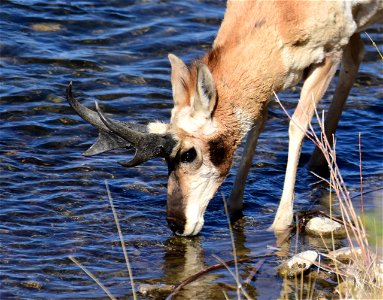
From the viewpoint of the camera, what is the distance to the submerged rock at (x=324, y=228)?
9.34 m

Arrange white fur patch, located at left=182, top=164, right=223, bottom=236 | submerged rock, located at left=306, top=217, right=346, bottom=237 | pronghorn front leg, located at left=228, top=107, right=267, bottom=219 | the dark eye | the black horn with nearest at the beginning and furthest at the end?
the black horn, the dark eye, white fur patch, located at left=182, top=164, right=223, bottom=236, submerged rock, located at left=306, top=217, right=346, bottom=237, pronghorn front leg, located at left=228, top=107, right=267, bottom=219

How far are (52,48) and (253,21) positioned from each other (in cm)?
598

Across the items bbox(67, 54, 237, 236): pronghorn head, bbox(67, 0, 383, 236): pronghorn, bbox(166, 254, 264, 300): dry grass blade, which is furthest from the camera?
bbox(67, 0, 383, 236): pronghorn

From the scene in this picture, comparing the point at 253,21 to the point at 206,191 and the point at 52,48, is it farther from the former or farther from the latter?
the point at 52,48

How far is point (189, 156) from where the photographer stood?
9078 mm

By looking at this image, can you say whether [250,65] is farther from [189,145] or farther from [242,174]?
[242,174]

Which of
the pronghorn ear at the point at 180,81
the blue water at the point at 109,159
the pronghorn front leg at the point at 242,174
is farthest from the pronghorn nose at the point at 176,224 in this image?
the pronghorn ear at the point at 180,81

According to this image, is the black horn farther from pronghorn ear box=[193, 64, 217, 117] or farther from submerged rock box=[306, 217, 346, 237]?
submerged rock box=[306, 217, 346, 237]

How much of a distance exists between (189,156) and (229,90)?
0.74 m

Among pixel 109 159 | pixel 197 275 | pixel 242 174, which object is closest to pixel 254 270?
pixel 197 275

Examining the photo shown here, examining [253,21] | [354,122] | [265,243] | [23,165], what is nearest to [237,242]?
[265,243]

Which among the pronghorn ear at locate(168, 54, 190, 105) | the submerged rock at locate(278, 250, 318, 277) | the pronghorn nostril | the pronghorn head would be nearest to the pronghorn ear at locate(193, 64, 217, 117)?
the pronghorn head

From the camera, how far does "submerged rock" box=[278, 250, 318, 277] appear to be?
8.02 meters

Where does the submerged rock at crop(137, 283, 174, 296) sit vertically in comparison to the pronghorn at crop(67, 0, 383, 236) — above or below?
below
